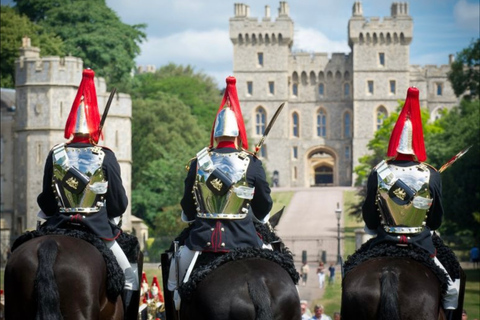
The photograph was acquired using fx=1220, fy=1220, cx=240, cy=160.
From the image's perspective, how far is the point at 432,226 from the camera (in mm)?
13242

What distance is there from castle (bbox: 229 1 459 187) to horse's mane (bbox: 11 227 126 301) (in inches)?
3754

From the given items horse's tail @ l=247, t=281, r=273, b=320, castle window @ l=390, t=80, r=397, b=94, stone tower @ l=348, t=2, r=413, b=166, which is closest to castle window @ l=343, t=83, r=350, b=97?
stone tower @ l=348, t=2, r=413, b=166

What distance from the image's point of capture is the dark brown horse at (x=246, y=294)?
10.9 meters

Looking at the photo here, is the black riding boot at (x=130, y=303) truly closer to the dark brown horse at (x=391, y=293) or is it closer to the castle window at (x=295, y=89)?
the dark brown horse at (x=391, y=293)

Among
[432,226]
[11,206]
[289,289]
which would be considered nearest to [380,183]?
[432,226]

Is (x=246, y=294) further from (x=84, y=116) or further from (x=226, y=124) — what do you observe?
(x=84, y=116)

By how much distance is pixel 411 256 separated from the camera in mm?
12359

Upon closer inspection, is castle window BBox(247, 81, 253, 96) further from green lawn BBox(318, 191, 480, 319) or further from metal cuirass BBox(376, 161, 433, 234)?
metal cuirass BBox(376, 161, 433, 234)

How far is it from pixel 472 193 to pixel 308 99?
6243 cm

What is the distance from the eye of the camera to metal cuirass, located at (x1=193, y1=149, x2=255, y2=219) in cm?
1227

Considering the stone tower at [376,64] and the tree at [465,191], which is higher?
the stone tower at [376,64]

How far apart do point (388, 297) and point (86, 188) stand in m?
3.49

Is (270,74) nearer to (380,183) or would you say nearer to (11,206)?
(11,206)

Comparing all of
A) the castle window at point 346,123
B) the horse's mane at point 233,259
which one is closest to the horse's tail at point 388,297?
the horse's mane at point 233,259
